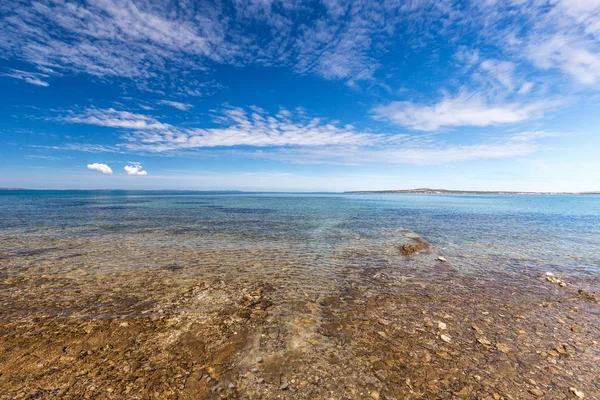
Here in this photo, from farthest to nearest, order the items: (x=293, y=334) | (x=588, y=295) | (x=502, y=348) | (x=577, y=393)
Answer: (x=588, y=295)
(x=293, y=334)
(x=502, y=348)
(x=577, y=393)

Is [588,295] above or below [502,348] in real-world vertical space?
below

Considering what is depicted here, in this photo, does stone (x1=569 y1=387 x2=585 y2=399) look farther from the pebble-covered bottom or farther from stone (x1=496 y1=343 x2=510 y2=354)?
stone (x1=496 y1=343 x2=510 y2=354)

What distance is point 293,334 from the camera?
7953mm

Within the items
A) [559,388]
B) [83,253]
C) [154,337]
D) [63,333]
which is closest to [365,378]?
[559,388]

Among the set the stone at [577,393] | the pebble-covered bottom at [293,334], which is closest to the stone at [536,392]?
the pebble-covered bottom at [293,334]

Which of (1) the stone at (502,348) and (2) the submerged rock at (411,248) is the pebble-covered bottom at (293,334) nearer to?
(1) the stone at (502,348)

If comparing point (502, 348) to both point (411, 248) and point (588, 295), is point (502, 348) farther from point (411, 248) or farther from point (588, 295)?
point (411, 248)

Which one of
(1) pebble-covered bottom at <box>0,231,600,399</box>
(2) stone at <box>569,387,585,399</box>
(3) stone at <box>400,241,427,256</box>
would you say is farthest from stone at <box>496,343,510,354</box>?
(3) stone at <box>400,241,427,256</box>

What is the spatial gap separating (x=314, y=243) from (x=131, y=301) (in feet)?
48.0

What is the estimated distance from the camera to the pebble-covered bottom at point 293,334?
228 inches

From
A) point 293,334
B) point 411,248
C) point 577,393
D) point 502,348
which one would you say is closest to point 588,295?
point 502,348

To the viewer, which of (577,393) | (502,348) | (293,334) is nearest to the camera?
(577,393)

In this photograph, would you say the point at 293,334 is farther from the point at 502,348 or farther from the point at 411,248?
the point at 411,248

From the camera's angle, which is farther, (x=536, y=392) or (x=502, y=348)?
(x=502, y=348)
